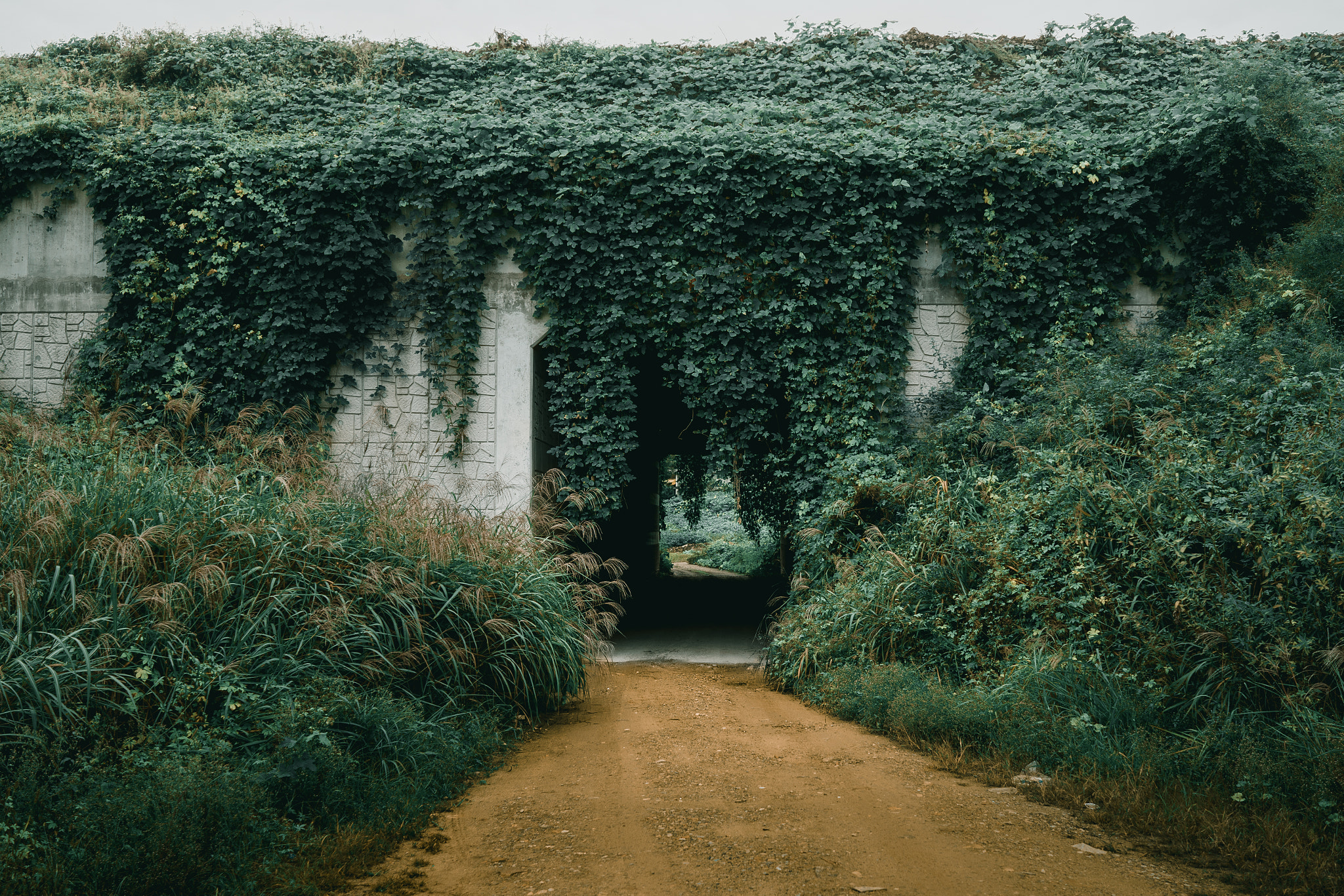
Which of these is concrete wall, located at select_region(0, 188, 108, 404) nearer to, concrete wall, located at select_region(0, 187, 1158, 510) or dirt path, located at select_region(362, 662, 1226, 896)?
concrete wall, located at select_region(0, 187, 1158, 510)

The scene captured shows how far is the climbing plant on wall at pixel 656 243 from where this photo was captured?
345 inches

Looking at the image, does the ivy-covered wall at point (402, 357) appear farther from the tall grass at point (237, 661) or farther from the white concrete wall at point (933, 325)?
the tall grass at point (237, 661)

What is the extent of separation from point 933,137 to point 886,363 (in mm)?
2558

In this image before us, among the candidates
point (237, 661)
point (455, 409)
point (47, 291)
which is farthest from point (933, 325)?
point (47, 291)

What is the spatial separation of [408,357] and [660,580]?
28.9 feet

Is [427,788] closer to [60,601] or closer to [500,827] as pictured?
[500,827]

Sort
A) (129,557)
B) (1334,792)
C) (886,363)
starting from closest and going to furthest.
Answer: (1334,792) → (129,557) → (886,363)

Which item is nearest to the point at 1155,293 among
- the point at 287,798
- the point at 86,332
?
the point at 287,798

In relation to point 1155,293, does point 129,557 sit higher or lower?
lower

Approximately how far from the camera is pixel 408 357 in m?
9.17

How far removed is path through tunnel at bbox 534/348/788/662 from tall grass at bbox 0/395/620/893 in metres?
3.42

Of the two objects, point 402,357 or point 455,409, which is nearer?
point 455,409

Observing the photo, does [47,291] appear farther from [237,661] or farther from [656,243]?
[237,661]

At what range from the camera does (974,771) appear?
4.48 m
